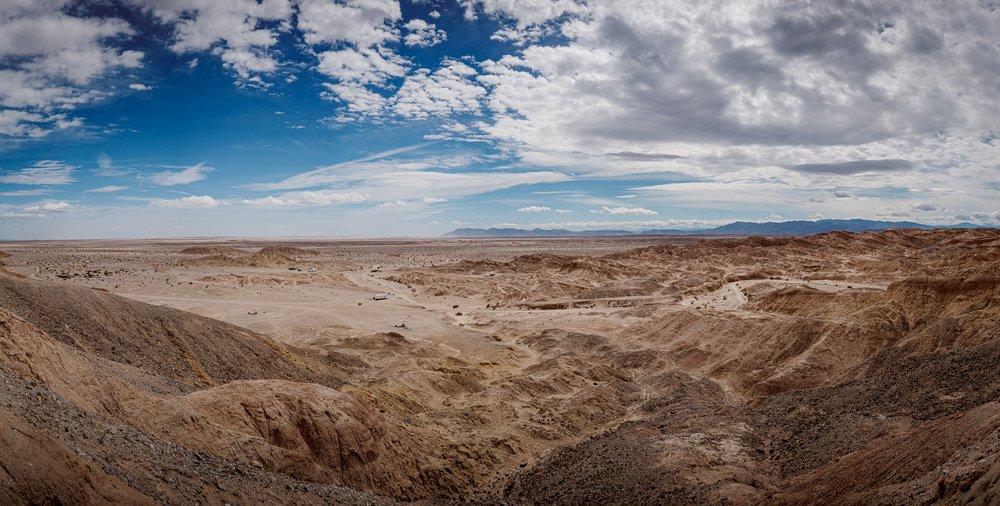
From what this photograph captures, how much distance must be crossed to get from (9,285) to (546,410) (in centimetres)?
2123

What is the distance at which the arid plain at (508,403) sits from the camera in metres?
11.4

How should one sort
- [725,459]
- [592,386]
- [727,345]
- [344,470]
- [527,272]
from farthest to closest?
[527,272], [727,345], [592,386], [725,459], [344,470]

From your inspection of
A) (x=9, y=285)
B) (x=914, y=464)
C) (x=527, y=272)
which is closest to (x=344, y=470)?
(x=914, y=464)

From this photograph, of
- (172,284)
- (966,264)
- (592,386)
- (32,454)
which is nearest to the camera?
(32,454)

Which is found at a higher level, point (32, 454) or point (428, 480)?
point (32, 454)

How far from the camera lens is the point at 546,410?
2427 centimetres

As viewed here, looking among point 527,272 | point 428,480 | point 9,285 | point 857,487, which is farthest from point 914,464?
point 527,272

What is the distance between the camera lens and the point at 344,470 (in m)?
15.5

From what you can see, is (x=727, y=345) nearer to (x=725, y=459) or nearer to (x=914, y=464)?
(x=725, y=459)

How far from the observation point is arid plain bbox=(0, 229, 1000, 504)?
449 inches

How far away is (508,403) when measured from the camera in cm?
2436

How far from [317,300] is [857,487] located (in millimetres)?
50866

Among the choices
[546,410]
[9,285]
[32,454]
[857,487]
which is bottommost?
[546,410]

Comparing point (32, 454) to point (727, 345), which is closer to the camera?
point (32, 454)
